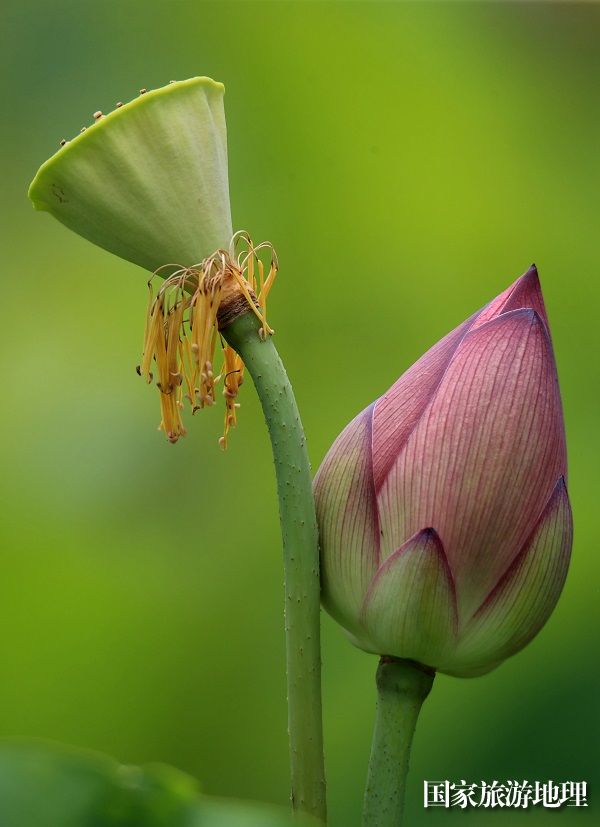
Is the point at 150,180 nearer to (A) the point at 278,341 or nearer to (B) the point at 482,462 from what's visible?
(B) the point at 482,462

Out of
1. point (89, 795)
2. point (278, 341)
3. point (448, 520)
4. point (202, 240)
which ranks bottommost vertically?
point (89, 795)

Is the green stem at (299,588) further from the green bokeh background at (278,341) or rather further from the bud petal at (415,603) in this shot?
the green bokeh background at (278,341)

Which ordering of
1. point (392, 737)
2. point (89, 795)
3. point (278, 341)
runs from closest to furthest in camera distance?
1. point (89, 795)
2. point (392, 737)
3. point (278, 341)

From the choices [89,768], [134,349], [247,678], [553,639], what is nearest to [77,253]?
[134,349]

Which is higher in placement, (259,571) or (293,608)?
(259,571)

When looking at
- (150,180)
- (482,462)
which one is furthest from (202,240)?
(482,462)

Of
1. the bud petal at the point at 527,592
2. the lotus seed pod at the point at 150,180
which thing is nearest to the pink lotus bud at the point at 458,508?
the bud petal at the point at 527,592

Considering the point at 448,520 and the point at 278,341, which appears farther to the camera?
the point at 278,341

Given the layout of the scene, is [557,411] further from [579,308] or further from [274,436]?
[579,308]
